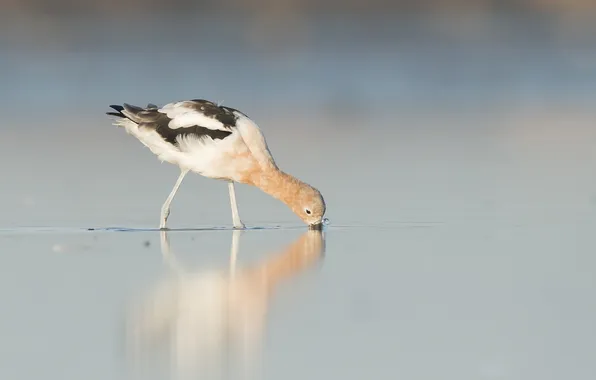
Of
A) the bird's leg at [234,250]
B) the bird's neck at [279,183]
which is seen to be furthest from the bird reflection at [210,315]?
the bird's neck at [279,183]

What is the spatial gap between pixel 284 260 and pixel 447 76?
13.2 meters

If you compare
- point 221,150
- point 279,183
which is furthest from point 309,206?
point 221,150

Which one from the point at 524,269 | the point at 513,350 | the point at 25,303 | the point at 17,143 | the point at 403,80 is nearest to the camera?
the point at 513,350

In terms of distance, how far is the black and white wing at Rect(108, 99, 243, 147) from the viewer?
10.2 meters

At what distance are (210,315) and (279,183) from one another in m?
3.31

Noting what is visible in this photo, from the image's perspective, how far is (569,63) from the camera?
73.1 ft

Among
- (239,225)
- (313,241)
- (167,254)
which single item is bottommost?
(167,254)

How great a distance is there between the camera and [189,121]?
404 inches

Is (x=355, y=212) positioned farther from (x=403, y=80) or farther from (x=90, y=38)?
(x=90, y=38)

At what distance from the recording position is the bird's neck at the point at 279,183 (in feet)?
33.3

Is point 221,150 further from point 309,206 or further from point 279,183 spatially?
point 309,206

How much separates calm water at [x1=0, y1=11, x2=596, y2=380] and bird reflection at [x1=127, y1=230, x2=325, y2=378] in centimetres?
2

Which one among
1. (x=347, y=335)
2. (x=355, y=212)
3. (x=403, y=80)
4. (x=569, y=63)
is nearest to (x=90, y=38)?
(x=403, y=80)

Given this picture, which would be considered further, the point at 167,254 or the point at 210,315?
the point at 167,254
